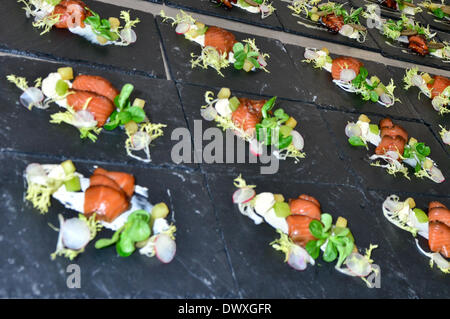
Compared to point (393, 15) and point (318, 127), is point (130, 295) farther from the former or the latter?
point (393, 15)

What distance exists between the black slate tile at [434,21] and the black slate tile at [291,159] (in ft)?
8.24

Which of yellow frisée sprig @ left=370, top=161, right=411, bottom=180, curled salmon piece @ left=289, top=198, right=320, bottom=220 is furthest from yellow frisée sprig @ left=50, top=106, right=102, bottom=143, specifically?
yellow frisée sprig @ left=370, top=161, right=411, bottom=180

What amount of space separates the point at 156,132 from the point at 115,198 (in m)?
0.52

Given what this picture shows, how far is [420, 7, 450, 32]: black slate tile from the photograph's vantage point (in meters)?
4.46

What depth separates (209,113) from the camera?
2.39 metres

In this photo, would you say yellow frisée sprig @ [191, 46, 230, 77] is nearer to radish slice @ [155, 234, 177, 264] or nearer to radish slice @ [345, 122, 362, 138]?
radish slice @ [345, 122, 362, 138]

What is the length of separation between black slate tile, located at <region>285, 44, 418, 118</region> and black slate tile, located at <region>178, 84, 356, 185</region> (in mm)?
197

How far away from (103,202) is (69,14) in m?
1.27

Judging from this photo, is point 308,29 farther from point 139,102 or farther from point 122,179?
point 122,179

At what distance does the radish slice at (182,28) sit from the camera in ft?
9.14

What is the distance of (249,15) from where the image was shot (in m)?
3.34

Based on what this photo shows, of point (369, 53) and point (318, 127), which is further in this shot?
point (369, 53)

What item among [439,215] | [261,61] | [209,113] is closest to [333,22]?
[261,61]

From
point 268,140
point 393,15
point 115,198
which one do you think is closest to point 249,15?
point 268,140
